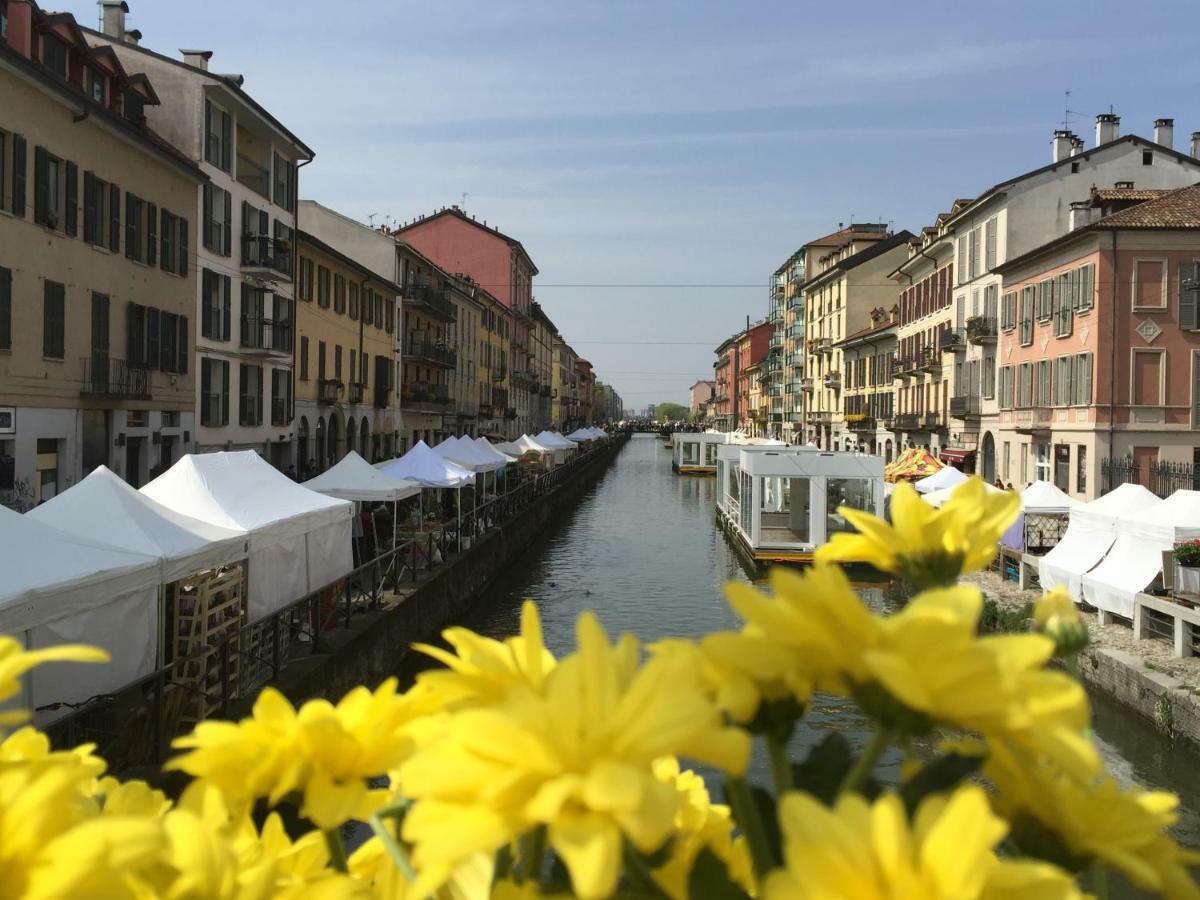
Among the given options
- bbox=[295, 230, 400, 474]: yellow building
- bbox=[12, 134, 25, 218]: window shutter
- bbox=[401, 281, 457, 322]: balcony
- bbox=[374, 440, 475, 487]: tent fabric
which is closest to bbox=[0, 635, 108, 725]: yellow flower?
bbox=[374, 440, 475, 487]: tent fabric

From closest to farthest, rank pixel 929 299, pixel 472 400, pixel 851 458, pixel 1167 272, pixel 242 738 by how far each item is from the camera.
Result: pixel 242 738 → pixel 851 458 → pixel 1167 272 → pixel 929 299 → pixel 472 400

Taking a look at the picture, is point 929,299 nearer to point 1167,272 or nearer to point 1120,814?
point 1167,272

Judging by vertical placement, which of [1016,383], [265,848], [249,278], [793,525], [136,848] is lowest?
[793,525]

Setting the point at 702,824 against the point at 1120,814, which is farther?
the point at 702,824

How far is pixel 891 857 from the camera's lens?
0.82m

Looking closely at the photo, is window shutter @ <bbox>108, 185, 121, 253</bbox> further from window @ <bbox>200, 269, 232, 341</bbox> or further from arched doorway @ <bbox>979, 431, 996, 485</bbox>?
arched doorway @ <bbox>979, 431, 996, 485</bbox>

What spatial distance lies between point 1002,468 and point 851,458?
14546mm

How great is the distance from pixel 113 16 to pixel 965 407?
33719 millimetres

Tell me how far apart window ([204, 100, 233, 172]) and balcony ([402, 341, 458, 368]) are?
68.5 feet

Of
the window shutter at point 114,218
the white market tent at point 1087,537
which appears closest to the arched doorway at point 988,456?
the white market tent at point 1087,537

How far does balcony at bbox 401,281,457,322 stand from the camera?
169 feet

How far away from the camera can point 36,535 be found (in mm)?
8609

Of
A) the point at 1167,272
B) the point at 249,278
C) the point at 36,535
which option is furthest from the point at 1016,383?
the point at 36,535

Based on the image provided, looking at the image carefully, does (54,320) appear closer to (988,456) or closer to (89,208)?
(89,208)
